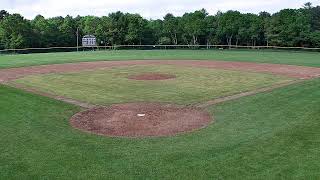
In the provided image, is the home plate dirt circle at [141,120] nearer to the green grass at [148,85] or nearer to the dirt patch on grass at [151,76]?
the green grass at [148,85]

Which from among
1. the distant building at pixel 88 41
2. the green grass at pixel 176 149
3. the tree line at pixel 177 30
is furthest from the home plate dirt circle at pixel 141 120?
the distant building at pixel 88 41

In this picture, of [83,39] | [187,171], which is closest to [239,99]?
[187,171]

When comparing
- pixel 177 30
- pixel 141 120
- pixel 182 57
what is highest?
pixel 177 30

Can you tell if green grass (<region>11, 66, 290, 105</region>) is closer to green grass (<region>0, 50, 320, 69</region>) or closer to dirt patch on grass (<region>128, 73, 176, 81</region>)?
dirt patch on grass (<region>128, 73, 176, 81</region>)

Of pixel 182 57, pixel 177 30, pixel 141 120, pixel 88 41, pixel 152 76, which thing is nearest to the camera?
pixel 141 120

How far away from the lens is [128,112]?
16.2 meters

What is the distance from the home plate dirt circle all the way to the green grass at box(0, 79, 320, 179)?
1.74 feet

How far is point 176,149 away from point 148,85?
1278 cm

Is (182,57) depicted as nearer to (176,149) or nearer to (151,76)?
(151,76)

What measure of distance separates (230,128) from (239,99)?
545 cm

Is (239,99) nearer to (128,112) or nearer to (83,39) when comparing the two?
(128,112)

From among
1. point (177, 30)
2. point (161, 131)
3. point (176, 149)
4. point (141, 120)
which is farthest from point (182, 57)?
point (176, 149)

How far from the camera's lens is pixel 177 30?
260 feet

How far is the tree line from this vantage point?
221ft
